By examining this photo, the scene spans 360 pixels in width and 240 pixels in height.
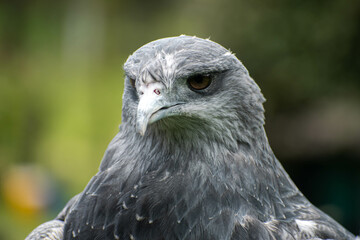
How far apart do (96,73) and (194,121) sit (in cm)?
1232

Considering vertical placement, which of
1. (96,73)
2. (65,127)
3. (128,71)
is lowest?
(65,127)

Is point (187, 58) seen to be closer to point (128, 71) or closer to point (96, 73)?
point (128, 71)

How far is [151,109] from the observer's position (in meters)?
3.08

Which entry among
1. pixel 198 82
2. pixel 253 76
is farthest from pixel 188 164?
pixel 253 76

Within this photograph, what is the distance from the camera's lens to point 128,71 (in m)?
3.41

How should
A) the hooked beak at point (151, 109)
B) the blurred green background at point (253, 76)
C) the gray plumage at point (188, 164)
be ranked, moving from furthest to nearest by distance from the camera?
the blurred green background at point (253, 76), the gray plumage at point (188, 164), the hooked beak at point (151, 109)

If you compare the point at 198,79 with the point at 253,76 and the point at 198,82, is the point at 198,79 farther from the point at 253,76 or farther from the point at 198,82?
the point at 253,76

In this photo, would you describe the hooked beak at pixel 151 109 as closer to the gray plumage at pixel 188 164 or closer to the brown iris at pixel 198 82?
the gray plumage at pixel 188 164

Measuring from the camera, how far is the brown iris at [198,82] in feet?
10.7

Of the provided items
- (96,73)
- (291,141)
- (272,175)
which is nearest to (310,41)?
(291,141)

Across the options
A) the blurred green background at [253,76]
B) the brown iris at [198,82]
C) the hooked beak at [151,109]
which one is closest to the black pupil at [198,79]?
the brown iris at [198,82]

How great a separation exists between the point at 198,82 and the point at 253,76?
6.63 m

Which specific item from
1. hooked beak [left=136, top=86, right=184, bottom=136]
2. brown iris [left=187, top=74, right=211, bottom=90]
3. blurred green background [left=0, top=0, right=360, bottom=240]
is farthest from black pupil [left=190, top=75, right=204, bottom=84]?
blurred green background [left=0, top=0, right=360, bottom=240]

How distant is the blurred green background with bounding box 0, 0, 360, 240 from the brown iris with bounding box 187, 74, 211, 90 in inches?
237
